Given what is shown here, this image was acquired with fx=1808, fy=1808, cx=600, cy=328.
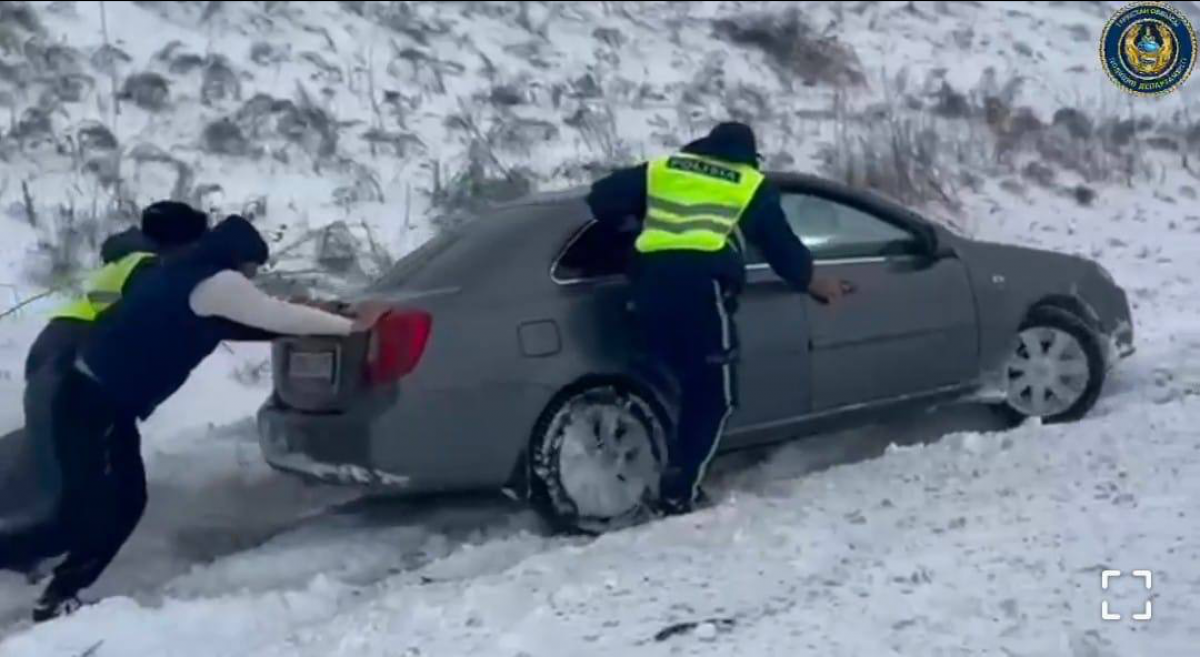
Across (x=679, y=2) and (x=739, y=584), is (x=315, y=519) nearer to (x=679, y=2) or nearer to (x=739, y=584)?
(x=739, y=584)

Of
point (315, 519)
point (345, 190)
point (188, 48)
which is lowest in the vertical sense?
point (315, 519)

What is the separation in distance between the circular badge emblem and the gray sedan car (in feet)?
19.5

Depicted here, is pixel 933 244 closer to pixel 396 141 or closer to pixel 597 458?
pixel 597 458

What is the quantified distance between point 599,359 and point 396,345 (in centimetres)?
87

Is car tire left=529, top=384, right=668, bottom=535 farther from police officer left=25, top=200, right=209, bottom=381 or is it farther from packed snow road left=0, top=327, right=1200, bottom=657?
police officer left=25, top=200, right=209, bottom=381

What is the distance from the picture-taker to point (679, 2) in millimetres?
21844

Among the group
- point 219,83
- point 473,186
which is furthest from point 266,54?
point 473,186

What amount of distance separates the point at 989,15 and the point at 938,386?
601 inches

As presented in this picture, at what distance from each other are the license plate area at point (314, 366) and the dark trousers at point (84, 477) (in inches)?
29.7

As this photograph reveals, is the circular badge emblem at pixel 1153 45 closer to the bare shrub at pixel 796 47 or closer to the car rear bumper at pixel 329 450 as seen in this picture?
the bare shrub at pixel 796 47

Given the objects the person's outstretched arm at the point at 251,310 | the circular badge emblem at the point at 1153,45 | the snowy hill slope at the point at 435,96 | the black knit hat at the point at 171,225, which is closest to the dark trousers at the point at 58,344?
the black knit hat at the point at 171,225

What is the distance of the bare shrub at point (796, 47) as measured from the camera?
1961 centimetres

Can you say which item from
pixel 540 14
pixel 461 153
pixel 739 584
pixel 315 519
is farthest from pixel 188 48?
pixel 739 584

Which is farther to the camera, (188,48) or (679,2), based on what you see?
(679,2)
